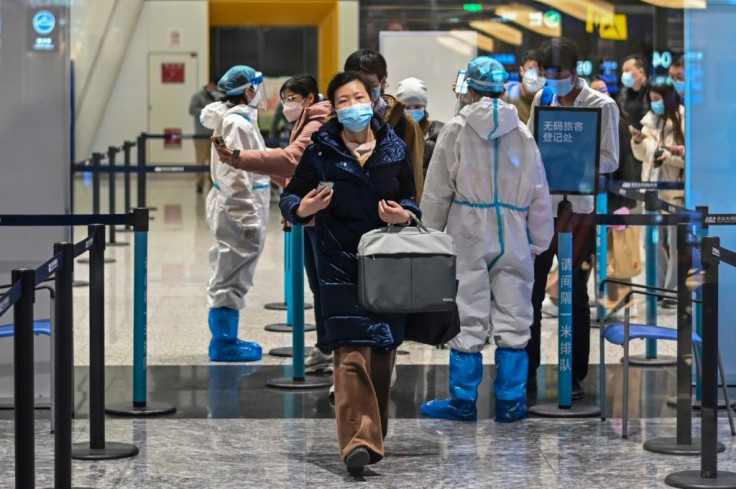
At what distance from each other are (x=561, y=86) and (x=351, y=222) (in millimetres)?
1988

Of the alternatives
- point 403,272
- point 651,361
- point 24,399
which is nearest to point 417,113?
point 651,361

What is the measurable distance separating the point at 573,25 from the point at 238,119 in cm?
1287

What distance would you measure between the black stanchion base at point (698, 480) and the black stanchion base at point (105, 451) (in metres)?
2.20

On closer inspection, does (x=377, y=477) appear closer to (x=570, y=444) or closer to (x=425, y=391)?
(x=570, y=444)

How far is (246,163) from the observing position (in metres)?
6.92

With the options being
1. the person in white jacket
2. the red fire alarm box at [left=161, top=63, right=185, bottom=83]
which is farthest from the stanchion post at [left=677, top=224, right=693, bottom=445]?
the red fire alarm box at [left=161, top=63, right=185, bottom=83]

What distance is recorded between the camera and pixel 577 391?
22.9 feet

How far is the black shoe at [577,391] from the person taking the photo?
6.93 m

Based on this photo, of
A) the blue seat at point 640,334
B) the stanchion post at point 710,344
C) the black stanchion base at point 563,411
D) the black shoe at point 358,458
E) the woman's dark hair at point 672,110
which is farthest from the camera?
the woman's dark hair at point 672,110

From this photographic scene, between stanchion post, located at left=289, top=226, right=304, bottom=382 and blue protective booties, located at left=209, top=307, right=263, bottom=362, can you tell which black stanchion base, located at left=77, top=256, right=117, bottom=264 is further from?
stanchion post, located at left=289, top=226, right=304, bottom=382

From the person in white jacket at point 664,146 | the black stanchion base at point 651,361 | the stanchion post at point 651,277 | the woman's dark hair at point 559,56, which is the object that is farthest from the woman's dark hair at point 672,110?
the woman's dark hair at point 559,56

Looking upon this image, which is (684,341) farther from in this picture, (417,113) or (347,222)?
(417,113)

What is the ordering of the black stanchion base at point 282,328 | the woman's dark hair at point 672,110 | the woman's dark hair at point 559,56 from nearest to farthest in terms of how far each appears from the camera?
1. the woman's dark hair at point 559,56
2. the black stanchion base at point 282,328
3. the woman's dark hair at point 672,110

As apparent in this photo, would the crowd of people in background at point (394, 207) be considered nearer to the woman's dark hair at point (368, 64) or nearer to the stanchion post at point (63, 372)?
the woman's dark hair at point (368, 64)
